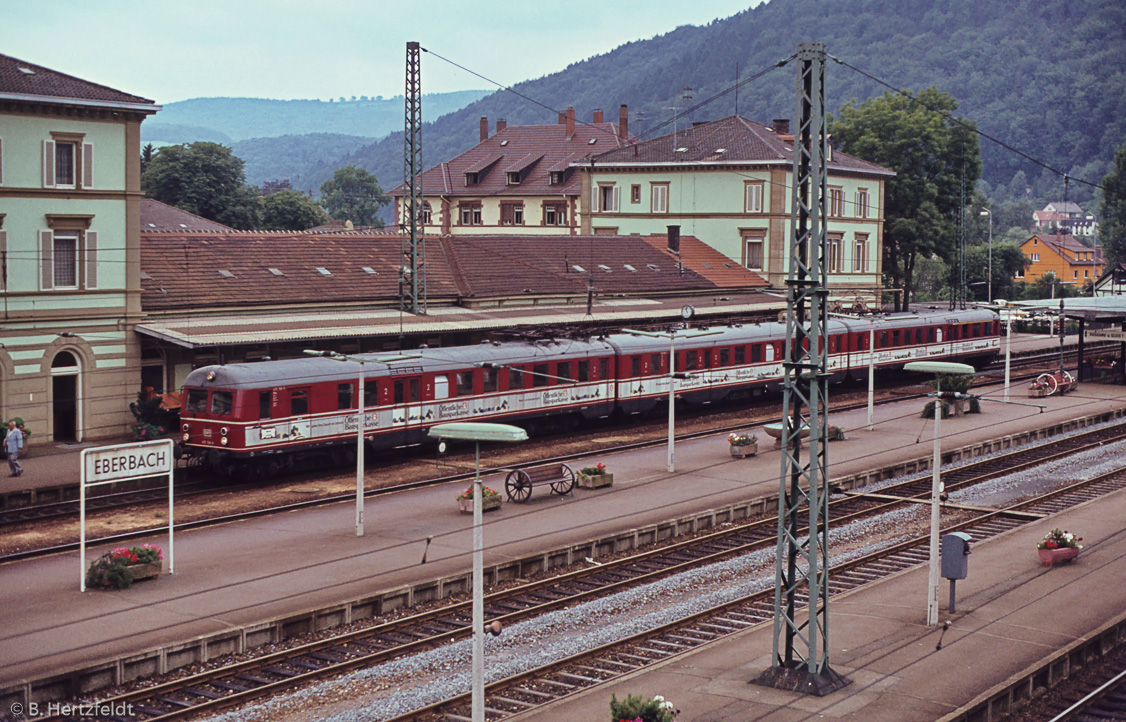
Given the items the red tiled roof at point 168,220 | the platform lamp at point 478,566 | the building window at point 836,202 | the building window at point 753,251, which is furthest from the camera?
the building window at point 836,202

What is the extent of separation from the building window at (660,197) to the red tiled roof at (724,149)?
1.60 metres

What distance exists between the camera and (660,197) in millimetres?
75688

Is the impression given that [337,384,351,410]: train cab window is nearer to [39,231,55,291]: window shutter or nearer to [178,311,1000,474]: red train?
[178,311,1000,474]: red train

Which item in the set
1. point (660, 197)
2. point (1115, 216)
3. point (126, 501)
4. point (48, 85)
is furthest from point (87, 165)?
point (1115, 216)

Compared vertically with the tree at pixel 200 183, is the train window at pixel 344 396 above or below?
below

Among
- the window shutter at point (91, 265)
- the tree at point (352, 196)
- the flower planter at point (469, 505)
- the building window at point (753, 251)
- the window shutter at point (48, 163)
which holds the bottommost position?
the flower planter at point (469, 505)

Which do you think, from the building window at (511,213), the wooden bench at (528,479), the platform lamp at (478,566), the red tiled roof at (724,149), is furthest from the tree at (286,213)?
the platform lamp at (478,566)

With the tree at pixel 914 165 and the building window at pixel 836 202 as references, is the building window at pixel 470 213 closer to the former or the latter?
the tree at pixel 914 165

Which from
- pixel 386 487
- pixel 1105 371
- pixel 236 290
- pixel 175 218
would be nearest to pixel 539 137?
pixel 175 218

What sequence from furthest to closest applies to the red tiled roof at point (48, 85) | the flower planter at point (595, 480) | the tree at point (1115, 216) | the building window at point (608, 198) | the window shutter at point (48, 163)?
the tree at point (1115, 216)
the building window at point (608, 198)
the window shutter at point (48, 163)
the red tiled roof at point (48, 85)
the flower planter at point (595, 480)

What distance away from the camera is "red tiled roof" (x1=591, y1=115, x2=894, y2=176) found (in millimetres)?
71875

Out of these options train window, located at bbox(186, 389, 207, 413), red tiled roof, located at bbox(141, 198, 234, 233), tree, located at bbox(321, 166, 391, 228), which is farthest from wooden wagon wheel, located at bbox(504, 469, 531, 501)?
tree, located at bbox(321, 166, 391, 228)

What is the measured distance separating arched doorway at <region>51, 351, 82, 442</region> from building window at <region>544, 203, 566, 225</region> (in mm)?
56336

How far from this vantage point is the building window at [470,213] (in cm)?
9669
